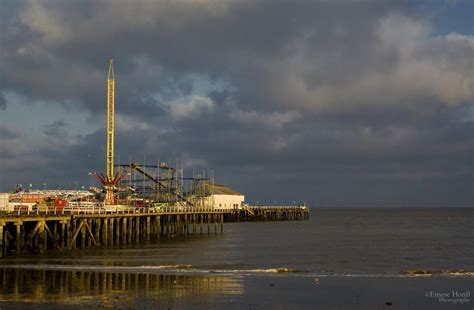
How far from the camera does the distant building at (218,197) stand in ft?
373

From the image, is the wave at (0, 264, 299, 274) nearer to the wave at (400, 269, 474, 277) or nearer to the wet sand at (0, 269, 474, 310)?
the wet sand at (0, 269, 474, 310)

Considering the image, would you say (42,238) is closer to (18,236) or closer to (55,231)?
(18,236)

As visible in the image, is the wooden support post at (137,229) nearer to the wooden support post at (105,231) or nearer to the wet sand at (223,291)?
the wooden support post at (105,231)

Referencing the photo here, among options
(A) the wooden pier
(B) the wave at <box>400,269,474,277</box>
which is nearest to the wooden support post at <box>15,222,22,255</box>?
(A) the wooden pier

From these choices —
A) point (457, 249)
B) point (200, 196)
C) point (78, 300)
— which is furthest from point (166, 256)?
point (200, 196)

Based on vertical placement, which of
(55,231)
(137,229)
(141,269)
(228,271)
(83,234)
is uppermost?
(55,231)

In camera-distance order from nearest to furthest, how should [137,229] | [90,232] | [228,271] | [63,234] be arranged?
1. [228,271]
2. [63,234]
3. [90,232]
4. [137,229]

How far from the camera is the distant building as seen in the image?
113725mm

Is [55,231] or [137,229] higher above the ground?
[55,231]

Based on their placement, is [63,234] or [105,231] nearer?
[63,234]

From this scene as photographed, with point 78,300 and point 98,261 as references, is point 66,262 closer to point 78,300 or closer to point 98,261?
point 98,261

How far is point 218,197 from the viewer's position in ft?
398

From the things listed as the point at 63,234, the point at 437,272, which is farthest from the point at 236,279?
the point at 63,234

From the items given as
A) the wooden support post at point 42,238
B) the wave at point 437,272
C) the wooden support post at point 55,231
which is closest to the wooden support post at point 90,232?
the wooden support post at point 55,231
